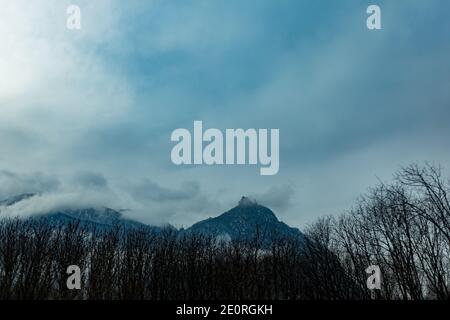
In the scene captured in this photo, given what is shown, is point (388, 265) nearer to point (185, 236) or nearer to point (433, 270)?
point (433, 270)

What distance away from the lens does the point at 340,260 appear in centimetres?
4456

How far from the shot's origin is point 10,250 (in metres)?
42.5

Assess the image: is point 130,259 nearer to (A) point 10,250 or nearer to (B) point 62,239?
(B) point 62,239

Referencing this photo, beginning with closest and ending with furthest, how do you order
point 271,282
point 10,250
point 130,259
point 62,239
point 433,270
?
point 433,270 < point 10,250 < point 62,239 < point 130,259 < point 271,282

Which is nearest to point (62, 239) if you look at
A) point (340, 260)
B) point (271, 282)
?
point (271, 282)

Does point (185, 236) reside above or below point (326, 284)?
above

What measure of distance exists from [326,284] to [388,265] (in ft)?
38.2

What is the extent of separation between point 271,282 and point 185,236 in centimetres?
1228
